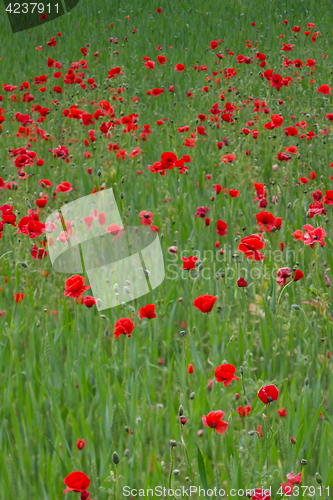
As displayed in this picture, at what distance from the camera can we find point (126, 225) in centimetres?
308

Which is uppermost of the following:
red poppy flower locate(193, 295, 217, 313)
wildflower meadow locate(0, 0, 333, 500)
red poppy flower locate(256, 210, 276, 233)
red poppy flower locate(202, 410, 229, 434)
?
red poppy flower locate(193, 295, 217, 313)

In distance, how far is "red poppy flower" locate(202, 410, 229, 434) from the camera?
1258 mm

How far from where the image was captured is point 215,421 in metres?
1.26

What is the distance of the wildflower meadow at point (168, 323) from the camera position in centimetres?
138

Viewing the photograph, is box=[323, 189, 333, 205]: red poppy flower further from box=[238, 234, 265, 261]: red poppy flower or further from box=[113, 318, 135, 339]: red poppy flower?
box=[113, 318, 135, 339]: red poppy flower

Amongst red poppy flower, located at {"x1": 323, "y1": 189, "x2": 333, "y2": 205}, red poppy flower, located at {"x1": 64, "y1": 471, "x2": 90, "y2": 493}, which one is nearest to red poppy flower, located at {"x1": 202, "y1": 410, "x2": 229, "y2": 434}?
red poppy flower, located at {"x1": 64, "y1": 471, "x2": 90, "y2": 493}

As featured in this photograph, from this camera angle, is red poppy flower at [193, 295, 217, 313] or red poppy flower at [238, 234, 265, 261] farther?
red poppy flower at [238, 234, 265, 261]

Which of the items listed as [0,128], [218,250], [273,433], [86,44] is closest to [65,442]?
[273,433]

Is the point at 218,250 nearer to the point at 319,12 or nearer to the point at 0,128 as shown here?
the point at 0,128

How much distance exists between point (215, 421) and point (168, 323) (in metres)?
0.85

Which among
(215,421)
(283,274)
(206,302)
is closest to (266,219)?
(283,274)

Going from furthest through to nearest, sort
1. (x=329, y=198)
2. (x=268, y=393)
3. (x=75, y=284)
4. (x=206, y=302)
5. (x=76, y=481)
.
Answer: (x=329, y=198)
(x=75, y=284)
(x=206, y=302)
(x=268, y=393)
(x=76, y=481)

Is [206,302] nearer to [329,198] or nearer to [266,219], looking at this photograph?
[266,219]

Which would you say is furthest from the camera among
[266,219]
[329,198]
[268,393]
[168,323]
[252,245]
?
[329,198]
